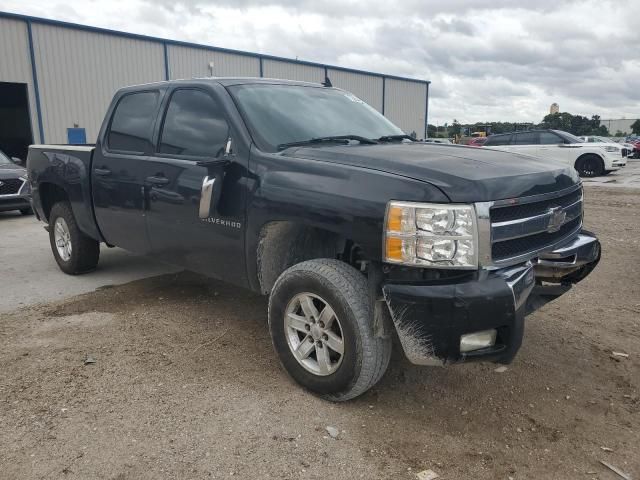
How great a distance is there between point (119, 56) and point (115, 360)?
17.6 m

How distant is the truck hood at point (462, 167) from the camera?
108 inches

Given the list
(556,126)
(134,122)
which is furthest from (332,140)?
(556,126)

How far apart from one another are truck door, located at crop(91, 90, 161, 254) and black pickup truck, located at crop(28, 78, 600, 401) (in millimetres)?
19

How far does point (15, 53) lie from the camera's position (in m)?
16.4

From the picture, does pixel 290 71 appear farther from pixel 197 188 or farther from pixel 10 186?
pixel 197 188

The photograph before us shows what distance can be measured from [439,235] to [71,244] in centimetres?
443

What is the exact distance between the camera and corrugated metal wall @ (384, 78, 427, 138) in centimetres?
3145

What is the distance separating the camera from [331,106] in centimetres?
429

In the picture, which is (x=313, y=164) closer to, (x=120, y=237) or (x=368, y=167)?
(x=368, y=167)

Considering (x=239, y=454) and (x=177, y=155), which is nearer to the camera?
(x=239, y=454)

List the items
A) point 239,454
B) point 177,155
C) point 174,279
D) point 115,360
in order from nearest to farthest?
point 239,454, point 115,360, point 177,155, point 174,279

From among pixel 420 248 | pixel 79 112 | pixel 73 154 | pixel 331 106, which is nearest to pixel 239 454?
pixel 420 248

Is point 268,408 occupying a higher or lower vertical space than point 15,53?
lower

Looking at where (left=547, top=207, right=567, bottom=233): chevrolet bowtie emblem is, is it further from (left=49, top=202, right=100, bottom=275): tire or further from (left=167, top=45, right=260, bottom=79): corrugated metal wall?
(left=167, top=45, right=260, bottom=79): corrugated metal wall
